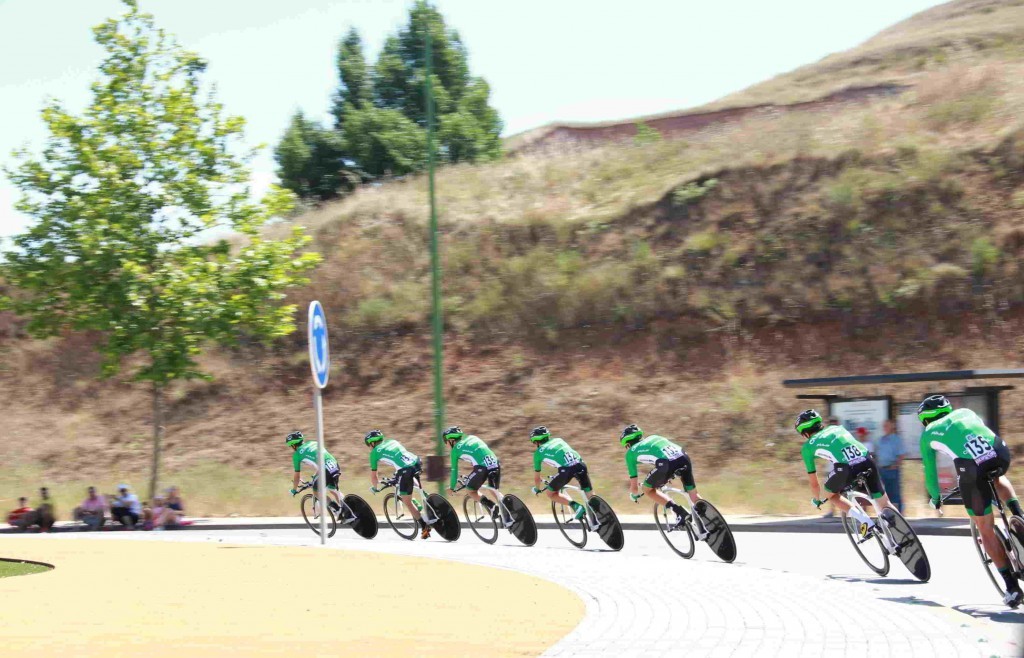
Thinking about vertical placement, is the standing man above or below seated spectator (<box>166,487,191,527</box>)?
above

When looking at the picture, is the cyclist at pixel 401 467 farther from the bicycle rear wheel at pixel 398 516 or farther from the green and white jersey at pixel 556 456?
the green and white jersey at pixel 556 456

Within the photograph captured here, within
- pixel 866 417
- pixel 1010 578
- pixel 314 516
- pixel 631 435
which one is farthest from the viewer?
pixel 866 417

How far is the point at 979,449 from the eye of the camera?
9547mm

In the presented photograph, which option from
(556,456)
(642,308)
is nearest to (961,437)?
(556,456)

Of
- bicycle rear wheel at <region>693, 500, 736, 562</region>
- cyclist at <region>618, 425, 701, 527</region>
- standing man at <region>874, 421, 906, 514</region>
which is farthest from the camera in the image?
standing man at <region>874, 421, 906, 514</region>

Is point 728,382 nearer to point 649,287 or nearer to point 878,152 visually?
point 649,287

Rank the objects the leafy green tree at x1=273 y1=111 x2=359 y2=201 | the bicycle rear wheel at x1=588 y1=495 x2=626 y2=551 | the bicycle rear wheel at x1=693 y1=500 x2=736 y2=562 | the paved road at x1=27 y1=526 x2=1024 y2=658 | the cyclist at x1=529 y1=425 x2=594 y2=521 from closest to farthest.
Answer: the paved road at x1=27 y1=526 x2=1024 y2=658, the bicycle rear wheel at x1=693 y1=500 x2=736 y2=562, the bicycle rear wheel at x1=588 y1=495 x2=626 y2=551, the cyclist at x1=529 y1=425 x2=594 y2=521, the leafy green tree at x1=273 y1=111 x2=359 y2=201

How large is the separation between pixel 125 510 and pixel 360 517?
26.1ft

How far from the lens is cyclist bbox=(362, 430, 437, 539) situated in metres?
17.5

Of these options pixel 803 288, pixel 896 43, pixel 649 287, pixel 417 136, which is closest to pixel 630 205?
pixel 649 287

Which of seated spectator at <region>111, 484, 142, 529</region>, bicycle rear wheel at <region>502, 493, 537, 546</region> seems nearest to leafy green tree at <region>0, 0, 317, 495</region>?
seated spectator at <region>111, 484, 142, 529</region>

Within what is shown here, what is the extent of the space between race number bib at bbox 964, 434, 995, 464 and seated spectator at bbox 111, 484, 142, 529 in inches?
733

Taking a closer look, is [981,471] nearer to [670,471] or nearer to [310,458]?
[670,471]

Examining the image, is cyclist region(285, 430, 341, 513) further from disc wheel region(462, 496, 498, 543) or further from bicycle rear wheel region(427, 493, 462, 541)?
disc wheel region(462, 496, 498, 543)
